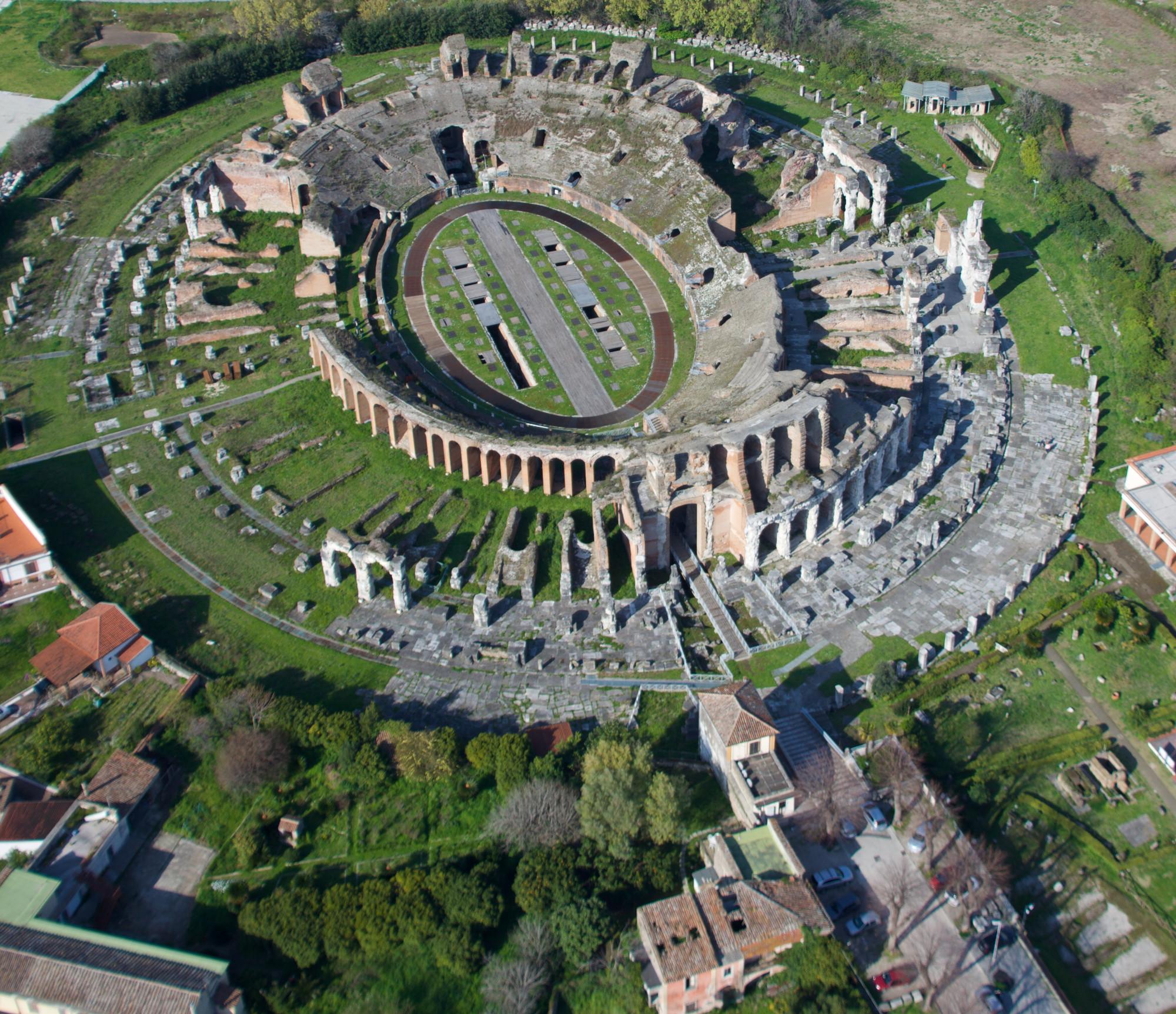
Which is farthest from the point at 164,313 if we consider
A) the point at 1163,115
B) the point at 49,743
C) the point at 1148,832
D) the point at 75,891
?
the point at 1163,115

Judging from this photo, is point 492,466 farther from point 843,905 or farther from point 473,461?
point 843,905

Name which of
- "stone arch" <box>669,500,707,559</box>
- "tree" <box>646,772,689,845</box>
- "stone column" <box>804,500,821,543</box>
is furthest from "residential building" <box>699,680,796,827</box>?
"stone column" <box>804,500,821,543</box>

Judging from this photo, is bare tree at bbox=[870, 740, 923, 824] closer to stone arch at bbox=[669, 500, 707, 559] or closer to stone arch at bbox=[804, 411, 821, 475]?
stone arch at bbox=[669, 500, 707, 559]

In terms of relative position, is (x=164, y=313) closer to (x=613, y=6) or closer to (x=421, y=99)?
(x=421, y=99)

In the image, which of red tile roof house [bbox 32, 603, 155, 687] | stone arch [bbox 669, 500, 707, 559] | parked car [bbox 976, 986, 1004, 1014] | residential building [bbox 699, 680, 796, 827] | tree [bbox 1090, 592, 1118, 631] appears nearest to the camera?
parked car [bbox 976, 986, 1004, 1014]

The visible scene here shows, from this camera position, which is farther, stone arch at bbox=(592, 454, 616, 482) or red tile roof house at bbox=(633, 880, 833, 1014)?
stone arch at bbox=(592, 454, 616, 482)

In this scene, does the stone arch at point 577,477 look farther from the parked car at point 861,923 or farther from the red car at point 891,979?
the red car at point 891,979

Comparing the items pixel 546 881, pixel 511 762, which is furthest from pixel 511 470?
pixel 546 881
